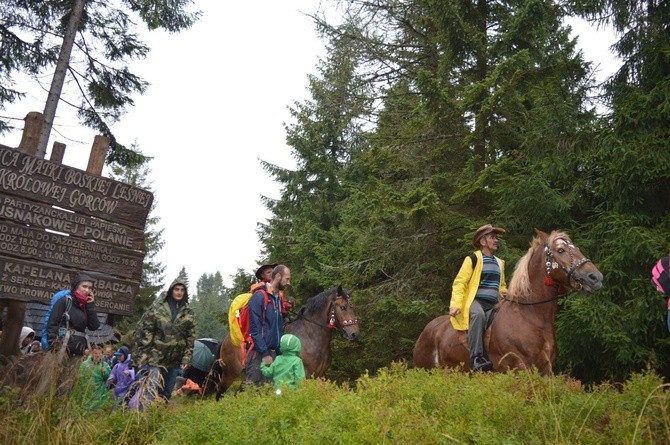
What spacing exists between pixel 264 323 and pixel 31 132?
385 centimetres

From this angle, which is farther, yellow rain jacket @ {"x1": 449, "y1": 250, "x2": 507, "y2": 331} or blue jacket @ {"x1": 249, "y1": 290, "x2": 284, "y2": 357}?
yellow rain jacket @ {"x1": 449, "y1": 250, "x2": 507, "y2": 331}

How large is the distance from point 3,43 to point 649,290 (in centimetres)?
1368

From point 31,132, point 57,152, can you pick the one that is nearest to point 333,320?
point 57,152

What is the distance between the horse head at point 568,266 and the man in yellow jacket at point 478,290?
0.77m

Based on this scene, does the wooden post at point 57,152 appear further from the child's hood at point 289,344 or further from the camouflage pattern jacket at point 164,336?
the child's hood at point 289,344

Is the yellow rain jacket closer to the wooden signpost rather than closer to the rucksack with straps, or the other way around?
the rucksack with straps

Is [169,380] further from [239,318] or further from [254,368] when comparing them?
[254,368]

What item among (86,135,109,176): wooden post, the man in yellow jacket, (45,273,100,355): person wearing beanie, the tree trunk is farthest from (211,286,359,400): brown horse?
the tree trunk

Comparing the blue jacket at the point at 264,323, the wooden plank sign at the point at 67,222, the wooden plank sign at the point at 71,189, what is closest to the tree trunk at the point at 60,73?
the wooden plank sign at the point at 71,189

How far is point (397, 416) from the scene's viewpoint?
4.83 meters

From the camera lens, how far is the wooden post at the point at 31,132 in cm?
784

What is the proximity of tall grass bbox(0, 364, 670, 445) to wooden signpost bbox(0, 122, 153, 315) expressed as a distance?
161 centimetres

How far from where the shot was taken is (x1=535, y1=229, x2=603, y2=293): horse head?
6.97 m

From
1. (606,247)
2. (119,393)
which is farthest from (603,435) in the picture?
(119,393)
